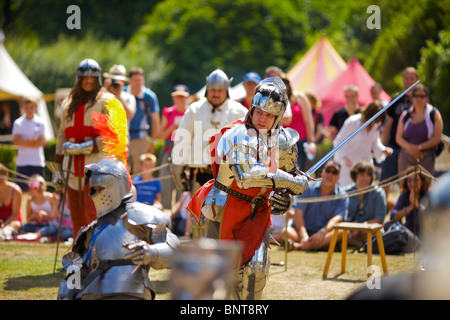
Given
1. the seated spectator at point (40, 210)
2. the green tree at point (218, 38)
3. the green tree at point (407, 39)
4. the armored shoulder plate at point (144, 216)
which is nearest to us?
the armored shoulder plate at point (144, 216)

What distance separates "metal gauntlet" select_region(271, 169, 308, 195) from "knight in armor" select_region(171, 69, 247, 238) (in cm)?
217

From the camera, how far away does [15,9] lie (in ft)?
144

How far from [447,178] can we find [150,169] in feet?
22.4

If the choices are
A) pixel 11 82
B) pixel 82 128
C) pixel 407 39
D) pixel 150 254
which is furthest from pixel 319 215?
pixel 407 39

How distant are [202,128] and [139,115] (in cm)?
298

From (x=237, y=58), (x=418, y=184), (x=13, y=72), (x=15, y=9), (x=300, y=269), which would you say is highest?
(x=15, y=9)

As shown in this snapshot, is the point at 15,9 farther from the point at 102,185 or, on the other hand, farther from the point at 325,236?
the point at 102,185

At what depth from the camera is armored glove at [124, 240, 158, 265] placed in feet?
14.6

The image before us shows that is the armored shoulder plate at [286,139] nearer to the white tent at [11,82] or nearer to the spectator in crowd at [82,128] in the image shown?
the spectator in crowd at [82,128]

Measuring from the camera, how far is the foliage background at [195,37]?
1219 inches

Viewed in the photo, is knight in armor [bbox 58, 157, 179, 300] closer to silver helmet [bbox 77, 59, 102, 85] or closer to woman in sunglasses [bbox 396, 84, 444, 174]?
silver helmet [bbox 77, 59, 102, 85]

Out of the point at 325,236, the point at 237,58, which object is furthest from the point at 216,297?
the point at 237,58

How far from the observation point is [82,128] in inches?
275

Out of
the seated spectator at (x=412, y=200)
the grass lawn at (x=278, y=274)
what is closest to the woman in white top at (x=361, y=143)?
the seated spectator at (x=412, y=200)
